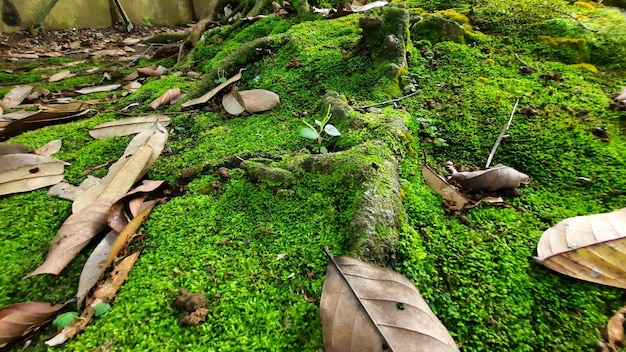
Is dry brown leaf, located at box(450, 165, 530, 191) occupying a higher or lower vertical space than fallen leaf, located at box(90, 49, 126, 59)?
higher

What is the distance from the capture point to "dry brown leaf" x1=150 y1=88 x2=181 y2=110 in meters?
2.31

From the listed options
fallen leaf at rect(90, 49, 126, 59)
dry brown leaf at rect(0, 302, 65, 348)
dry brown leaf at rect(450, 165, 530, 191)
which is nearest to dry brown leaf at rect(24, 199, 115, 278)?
dry brown leaf at rect(0, 302, 65, 348)

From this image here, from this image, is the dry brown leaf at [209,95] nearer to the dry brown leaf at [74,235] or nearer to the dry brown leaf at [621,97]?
the dry brown leaf at [74,235]

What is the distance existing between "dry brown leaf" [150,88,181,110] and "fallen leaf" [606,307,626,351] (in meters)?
2.48

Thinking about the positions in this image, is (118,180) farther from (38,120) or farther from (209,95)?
(38,120)

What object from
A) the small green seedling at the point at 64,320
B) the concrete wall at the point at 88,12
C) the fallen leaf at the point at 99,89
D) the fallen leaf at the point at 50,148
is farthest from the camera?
the concrete wall at the point at 88,12

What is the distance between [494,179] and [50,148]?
2179 millimetres

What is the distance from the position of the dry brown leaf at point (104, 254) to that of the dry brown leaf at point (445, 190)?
113 cm

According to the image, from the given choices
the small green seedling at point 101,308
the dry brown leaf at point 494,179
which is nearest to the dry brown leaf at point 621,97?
the dry brown leaf at point 494,179

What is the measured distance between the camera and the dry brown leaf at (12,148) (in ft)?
5.38

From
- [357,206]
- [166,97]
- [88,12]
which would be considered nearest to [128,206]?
[357,206]

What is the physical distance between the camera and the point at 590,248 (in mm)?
973

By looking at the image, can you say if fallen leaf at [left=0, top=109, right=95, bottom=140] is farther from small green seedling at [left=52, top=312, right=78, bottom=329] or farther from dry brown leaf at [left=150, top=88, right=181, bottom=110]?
small green seedling at [left=52, top=312, right=78, bottom=329]

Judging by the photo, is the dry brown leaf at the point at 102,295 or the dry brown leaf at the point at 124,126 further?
the dry brown leaf at the point at 124,126
